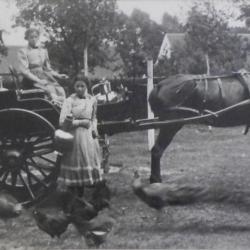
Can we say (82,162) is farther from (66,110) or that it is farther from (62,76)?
(62,76)

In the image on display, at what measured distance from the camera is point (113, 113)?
5469mm

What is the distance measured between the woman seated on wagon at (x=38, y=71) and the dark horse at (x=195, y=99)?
1.35m

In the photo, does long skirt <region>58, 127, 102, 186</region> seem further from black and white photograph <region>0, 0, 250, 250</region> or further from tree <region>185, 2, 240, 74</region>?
tree <region>185, 2, 240, 74</region>

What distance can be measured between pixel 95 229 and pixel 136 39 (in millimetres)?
1948

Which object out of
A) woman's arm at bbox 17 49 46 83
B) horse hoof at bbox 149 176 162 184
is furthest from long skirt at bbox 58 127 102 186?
horse hoof at bbox 149 176 162 184

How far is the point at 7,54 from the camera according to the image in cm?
568

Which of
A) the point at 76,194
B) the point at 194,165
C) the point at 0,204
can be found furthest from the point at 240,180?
the point at 0,204

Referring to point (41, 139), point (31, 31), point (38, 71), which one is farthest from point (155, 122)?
point (31, 31)

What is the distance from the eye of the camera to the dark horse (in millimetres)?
6301

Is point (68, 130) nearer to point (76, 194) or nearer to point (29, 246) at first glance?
point (76, 194)

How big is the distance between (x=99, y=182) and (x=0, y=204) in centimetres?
119

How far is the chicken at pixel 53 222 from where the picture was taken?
4.85 m

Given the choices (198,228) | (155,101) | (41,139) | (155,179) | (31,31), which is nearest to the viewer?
(198,228)

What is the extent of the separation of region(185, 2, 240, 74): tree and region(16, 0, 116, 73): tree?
931mm
